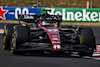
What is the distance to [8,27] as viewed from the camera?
1038 cm

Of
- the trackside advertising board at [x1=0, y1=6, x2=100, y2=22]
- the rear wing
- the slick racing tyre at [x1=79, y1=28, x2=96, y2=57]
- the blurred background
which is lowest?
the slick racing tyre at [x1=79, y1=28, x2=96, y2=57]

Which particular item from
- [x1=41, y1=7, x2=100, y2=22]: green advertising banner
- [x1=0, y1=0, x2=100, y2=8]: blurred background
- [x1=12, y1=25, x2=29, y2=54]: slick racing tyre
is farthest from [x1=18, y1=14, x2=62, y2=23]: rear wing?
[x1=0, y1=0, x2=100, y2=8]: blurred background

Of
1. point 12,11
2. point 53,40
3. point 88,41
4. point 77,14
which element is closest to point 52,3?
point 77,14

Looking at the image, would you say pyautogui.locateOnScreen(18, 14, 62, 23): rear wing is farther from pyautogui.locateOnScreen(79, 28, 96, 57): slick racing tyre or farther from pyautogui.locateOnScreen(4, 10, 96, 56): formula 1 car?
pyautogui.locateOnScreen(79, 28, 96, 57): slick racing tyre

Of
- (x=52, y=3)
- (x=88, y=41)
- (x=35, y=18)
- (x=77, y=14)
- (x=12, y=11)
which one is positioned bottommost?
(x=88, y=41)

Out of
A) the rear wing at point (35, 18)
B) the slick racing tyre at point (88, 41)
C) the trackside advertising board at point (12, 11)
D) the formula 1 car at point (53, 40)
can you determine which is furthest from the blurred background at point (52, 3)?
the slick racing tyre at point (88, 41)

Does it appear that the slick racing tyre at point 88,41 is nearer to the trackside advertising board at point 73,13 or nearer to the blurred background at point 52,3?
the trackside advertising board at point 73,13

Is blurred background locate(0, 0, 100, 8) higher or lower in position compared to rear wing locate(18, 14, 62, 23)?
higher

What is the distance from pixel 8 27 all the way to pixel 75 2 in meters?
25.8

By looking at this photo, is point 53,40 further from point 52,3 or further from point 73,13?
point 52,3

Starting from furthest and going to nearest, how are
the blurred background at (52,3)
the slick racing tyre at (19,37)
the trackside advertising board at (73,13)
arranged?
the blurred background at (52,3), the trackside advertising board at (73,13), the slick racing tyre at (19,37)

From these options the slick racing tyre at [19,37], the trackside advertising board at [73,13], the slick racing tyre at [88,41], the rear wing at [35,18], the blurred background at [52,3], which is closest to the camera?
the slick racing tyre at [19,37]

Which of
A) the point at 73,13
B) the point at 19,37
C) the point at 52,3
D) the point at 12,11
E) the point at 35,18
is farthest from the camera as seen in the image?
the point at 52,3

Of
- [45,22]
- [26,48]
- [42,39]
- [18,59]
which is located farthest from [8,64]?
[45,22]
